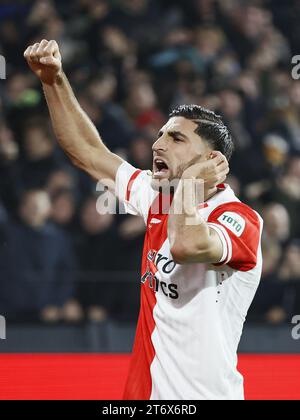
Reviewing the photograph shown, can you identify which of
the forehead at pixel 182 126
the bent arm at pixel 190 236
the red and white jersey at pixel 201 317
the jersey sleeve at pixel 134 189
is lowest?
the red and white jersey at pixel 201 317

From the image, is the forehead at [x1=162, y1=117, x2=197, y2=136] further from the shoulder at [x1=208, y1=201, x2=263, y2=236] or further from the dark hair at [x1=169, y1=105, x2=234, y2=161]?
the shoulder at [x1=208, y1=201, x2=263, y2=236]

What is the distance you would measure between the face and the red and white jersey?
17 centimetres

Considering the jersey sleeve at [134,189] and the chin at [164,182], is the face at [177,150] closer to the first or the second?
the chin at [164,182]

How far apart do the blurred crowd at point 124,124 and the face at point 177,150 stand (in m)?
3.18

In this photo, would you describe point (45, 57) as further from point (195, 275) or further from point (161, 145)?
point (195, 275)

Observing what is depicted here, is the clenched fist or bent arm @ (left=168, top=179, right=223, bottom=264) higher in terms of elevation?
the clenched fist

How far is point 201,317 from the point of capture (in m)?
2.73

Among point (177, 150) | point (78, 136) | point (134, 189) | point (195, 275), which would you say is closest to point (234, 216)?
point (195, 275)

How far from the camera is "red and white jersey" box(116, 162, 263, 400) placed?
2.73m

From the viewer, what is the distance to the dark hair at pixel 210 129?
2949 millimetres

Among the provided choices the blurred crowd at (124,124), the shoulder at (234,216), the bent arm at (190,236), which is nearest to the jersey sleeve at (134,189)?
the shoulder at (234,216)

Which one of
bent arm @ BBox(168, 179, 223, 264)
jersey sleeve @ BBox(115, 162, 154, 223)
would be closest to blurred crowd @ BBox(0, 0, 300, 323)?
jersey sleeve @ BBox(115, 162, 154, 223)
